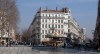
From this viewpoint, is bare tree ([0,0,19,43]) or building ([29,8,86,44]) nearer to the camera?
bare tree ([0,0,19,43])

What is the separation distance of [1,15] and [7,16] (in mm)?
1885

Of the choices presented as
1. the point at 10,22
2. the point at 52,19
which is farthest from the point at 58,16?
the point at 10,22

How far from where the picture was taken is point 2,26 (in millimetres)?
94000

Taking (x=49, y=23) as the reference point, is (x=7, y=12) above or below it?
below

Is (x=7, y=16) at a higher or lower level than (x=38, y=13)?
lower

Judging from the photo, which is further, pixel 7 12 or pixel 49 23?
pixel 49 23

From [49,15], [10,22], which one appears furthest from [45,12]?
[10,22]

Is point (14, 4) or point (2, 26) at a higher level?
point (14, 4)

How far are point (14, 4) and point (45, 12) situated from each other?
277 ft

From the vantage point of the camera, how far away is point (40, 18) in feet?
581

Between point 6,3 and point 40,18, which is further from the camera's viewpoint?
point 40,18

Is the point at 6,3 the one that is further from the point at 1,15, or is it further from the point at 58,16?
the point at 58,16

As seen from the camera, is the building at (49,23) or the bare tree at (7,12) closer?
the bare tree at (7,12)

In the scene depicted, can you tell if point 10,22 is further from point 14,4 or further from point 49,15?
point 49,15
